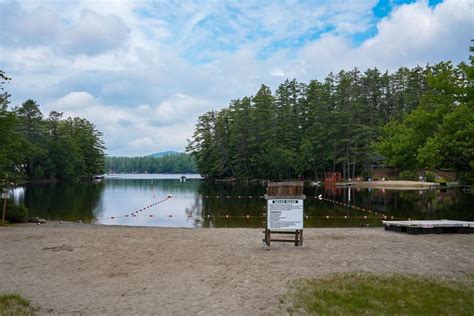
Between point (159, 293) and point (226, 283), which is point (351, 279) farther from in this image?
point (159, 293)

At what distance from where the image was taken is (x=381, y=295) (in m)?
7.57

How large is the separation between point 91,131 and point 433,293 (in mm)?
113272

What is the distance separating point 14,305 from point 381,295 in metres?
6.19

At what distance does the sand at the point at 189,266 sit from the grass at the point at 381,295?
1.62 ft

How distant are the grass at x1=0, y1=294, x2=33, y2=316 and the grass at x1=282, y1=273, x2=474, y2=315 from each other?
420 centimetres

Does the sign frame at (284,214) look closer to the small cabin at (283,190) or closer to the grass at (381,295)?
the small cabin at (283,190)

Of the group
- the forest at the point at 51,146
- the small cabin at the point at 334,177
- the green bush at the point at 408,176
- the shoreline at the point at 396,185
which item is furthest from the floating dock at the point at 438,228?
the forest at the point at 51,146

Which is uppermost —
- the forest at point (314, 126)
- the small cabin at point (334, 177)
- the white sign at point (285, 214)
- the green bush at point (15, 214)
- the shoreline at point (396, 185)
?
the forest at point (314, 126)

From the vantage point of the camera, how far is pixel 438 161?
2205 cm

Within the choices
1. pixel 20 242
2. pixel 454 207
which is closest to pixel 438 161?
pixel 454 207

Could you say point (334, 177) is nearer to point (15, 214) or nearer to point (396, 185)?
point (396, 185)

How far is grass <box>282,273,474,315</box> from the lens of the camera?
677 cm

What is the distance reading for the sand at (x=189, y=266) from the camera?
7.54 m

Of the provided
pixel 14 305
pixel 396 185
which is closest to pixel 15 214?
pixel 14 305
